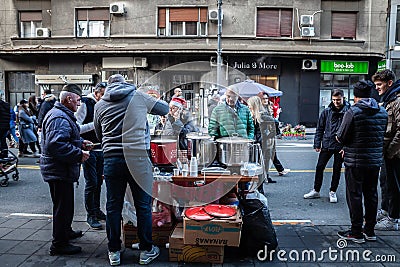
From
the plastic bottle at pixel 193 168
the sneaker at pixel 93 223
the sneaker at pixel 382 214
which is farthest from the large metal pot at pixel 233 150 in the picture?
the sneaker at pixel 382 214

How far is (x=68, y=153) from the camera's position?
3648 millimetres

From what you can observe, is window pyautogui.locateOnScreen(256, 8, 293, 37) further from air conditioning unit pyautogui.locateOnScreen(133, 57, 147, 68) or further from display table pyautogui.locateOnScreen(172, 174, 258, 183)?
display table pyautogui.locateOnScreen(172, 174, 258, 183)

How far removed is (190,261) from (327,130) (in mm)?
3571

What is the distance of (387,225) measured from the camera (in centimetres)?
466

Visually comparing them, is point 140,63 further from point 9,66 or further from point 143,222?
point 143,222

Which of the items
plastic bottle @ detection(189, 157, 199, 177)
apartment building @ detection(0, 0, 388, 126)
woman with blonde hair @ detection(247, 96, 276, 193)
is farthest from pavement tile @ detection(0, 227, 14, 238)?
apartment building @ detection(0, 0, 388, 126)

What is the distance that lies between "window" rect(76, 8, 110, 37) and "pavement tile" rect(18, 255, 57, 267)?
16.3 m

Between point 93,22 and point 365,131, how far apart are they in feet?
56.6

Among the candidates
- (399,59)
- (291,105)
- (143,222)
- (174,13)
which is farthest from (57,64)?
(399,59)

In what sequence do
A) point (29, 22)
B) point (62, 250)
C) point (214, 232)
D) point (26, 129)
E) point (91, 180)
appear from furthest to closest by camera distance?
point (29, 22), point (26, 129), point (91, 180), point (62, 250), point (214, 232)

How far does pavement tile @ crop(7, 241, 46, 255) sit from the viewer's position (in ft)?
12.9

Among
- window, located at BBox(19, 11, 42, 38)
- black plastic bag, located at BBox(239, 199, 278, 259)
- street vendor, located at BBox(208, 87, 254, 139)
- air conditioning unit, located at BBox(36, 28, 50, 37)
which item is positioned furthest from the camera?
window, located at BBox(19, 11, 42, 38)

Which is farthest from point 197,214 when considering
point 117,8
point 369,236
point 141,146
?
point 117,8

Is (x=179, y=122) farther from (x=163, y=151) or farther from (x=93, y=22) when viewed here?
(x=93, y=22)
